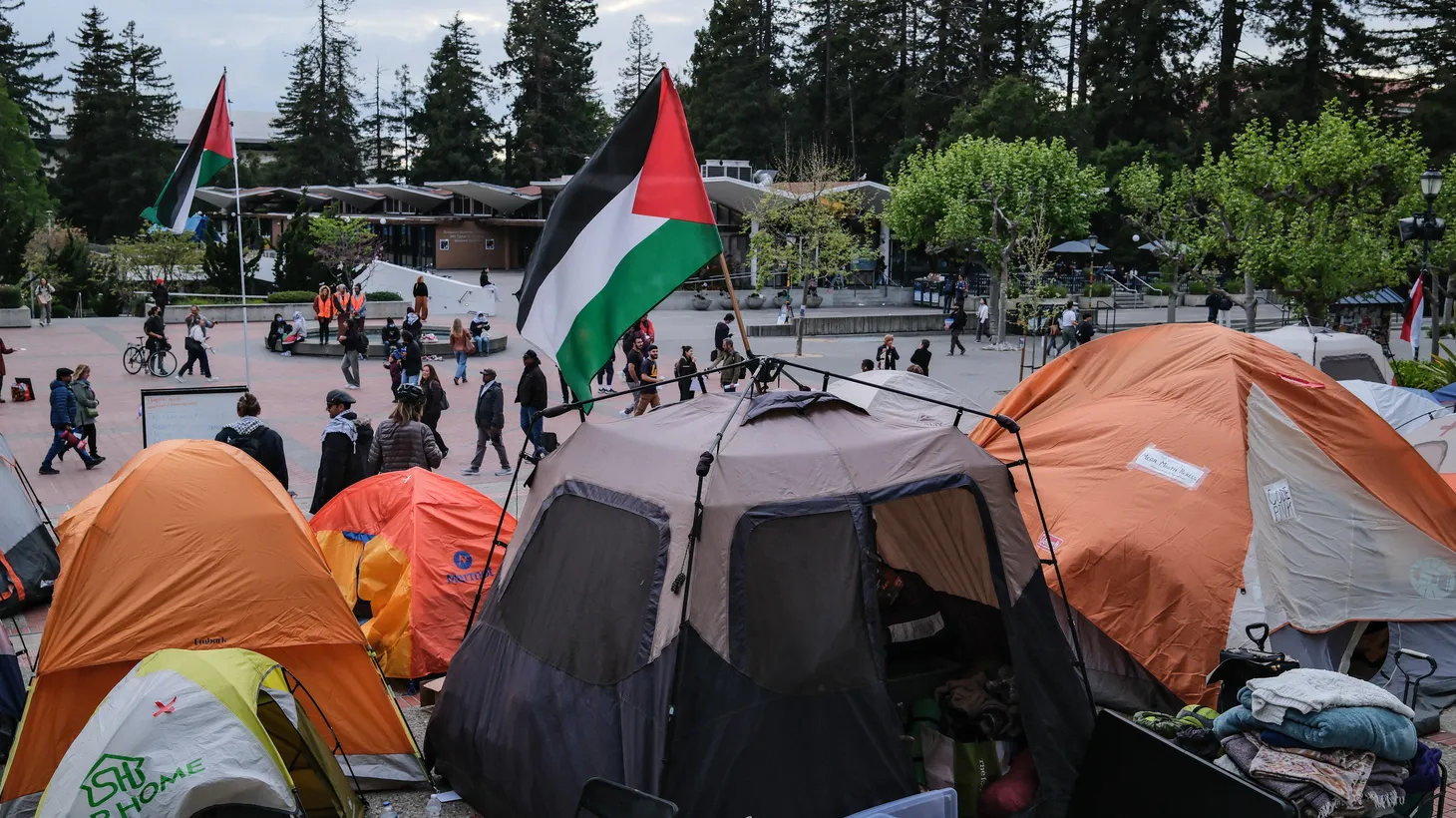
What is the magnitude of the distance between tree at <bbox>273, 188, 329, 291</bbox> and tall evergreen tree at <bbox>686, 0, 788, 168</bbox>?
30.9 meters

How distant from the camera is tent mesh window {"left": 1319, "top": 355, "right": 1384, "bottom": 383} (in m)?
14.8

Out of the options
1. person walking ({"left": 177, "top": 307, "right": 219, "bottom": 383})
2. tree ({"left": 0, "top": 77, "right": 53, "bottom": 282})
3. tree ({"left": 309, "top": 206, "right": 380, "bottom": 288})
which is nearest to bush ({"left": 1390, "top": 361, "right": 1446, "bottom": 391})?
person walking ({"left": 177, "top": 307, "right": 219, "bottom": 383})

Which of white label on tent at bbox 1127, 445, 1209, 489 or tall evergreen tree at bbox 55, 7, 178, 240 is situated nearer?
white label on tent at bbox 1127, 445, 1209, 489

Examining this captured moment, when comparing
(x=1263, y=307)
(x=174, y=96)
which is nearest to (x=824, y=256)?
(x=1263, y=307)

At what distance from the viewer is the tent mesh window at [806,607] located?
6090 millimetres

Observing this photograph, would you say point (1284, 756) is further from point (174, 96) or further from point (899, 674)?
point (174, 96)

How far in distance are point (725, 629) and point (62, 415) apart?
39.1ft

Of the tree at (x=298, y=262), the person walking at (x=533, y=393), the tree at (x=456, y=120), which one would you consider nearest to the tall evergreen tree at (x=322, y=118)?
the tree at (x=456, y=120)

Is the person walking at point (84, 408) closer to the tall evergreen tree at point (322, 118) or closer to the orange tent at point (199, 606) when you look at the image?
the orange tent at point (199, 606)

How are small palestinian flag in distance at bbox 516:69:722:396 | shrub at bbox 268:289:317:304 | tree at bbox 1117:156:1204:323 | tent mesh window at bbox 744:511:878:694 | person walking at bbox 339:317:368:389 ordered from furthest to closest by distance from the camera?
shrub at bbox 268:289:317:304 → tree at bbox 1117:156:1204:323 → person walking at bbox 339:317:368:389 → small palestinian flag in distance at bbox 516:69:722:396 → tent mesh window at bbox 744:511:878:694

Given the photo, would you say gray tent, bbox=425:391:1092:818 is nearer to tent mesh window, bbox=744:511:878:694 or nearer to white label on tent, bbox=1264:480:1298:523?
tent mesh window, bbox=744:511:878:694

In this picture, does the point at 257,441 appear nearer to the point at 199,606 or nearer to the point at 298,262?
the point at 199,606

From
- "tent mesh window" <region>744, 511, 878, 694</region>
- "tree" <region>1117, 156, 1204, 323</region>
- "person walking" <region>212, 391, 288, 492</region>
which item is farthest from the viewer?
"tree" <region>1117, 156, 1204, 323</region>

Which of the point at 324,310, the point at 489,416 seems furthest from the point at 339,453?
the point at 324,310
